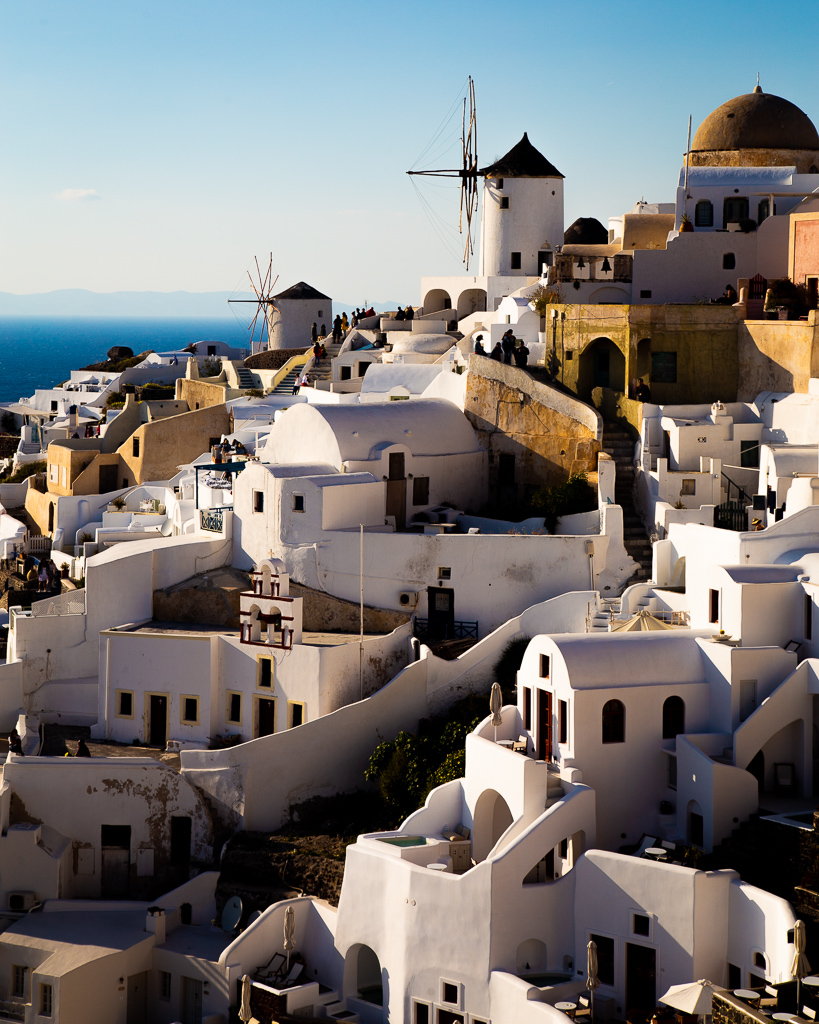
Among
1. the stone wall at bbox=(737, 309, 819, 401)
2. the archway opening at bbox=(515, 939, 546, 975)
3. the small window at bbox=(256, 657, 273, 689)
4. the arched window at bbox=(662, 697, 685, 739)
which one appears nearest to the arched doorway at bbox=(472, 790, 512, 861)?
the archway opening at bbox=(515, 939, 546, 975)

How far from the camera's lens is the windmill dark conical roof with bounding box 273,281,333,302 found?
67.1 m

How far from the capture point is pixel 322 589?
109 ft

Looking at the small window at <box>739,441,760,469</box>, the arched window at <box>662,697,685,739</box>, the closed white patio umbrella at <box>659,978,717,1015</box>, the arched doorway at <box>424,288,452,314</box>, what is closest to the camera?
the closed white patio umbrella at <box>659,978,717,1015</box>

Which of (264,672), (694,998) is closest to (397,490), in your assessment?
(264,672)

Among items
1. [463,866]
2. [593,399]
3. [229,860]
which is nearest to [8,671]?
[229,860]

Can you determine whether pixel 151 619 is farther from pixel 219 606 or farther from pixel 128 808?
pixel 128 808

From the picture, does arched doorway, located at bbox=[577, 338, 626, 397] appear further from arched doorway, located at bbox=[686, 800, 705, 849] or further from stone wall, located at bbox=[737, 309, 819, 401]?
arched doorway, located at bbox=[686, 800, 705, 849]

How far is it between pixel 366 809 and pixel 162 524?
12851 mm

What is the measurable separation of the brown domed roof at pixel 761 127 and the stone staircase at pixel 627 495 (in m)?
11.0

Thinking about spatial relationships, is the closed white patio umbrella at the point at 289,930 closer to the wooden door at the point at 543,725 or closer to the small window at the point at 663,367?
the wooden door at the point at 543,725

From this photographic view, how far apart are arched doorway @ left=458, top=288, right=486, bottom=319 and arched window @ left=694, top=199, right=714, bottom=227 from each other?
12604mm

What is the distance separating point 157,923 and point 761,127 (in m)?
27.4

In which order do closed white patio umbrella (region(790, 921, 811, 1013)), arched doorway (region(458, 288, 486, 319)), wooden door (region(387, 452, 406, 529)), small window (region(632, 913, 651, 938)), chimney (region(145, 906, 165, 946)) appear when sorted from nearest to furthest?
1. closed white patio umbrella (region(790, 921, 811, 1013))
2. small window (region(632, 913, 651, 938))
3. chimney (region(145, 906, 165, 946))
4. wooden door (region(387, 452, 406, 529))
5. arched doorway (region(458, 288, 486, 319))

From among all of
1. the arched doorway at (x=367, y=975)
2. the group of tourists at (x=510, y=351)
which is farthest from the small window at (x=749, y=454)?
the arched doorway at (x=367, y=975)
